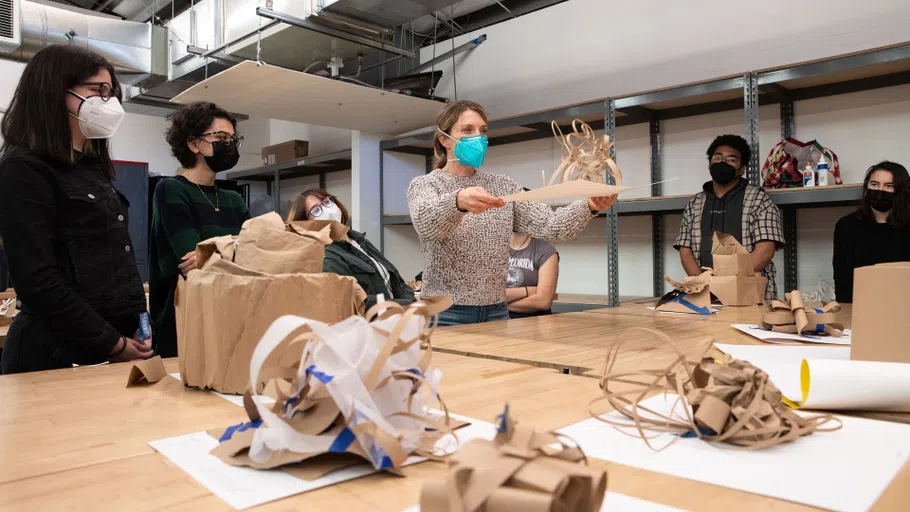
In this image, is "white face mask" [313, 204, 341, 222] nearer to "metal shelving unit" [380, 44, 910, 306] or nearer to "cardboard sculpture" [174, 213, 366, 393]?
"metal shelving unit" [380, 44, 910, 306]

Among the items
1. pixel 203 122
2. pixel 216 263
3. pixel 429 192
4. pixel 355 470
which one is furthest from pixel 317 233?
pixel 203 122

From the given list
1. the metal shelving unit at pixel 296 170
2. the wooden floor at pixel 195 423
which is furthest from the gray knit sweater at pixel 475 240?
the metal shelving unit at pixel 296 170

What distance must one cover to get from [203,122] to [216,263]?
1.22 metres

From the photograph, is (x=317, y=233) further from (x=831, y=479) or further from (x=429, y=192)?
(x=429, y=192)

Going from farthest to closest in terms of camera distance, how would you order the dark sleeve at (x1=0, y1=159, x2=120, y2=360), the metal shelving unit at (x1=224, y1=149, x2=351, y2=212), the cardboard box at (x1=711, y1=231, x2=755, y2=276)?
the metal shelving unit at (x1=224, y1=149, x2=351, y2=212)
the cardboard box at (x1=711, y1=231, x2=755, y2=276)
the dark sleeve at (x1=0, y1=159, x2=120, y2=360)

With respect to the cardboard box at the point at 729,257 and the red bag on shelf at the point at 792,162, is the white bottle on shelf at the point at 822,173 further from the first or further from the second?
the cardboard box at the point at 729,257

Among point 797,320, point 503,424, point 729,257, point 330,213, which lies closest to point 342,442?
point 503,424

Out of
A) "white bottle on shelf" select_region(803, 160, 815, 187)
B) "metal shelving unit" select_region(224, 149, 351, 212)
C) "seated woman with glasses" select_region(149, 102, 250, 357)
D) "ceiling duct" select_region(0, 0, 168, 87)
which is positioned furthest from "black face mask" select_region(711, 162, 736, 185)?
"ceiling duct" select_region(0, 0, 168, 87)

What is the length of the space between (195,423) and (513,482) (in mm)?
464

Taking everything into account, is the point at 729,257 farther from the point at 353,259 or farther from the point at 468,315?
the point at 353,259

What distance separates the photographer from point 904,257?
277cm

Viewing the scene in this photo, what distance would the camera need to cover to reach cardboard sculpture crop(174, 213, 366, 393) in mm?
750

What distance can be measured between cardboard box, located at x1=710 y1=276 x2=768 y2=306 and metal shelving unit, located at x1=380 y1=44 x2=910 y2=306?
1.10m

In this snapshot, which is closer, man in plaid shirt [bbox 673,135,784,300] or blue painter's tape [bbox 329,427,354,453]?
blue painter's tape [bbox 329,427,354,453]
